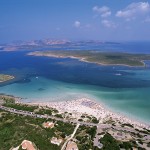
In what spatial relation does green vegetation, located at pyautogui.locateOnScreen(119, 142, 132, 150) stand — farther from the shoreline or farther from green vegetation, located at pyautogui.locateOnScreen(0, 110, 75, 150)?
the shoreline

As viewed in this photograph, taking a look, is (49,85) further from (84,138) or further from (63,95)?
(84,138)

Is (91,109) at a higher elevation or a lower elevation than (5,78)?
lower

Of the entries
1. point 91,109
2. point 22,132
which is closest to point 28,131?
point 22,132

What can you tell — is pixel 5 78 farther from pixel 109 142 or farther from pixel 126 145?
pixel 126 145

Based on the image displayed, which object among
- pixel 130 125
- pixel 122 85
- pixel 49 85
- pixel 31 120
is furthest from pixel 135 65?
pixel 31 120

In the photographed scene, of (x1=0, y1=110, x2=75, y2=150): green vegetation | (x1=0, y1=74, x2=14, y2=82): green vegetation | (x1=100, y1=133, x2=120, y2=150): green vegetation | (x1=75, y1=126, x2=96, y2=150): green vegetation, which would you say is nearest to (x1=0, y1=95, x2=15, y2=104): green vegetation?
(x1=0, y1=110, x2=75, y2=150): green vegetation
